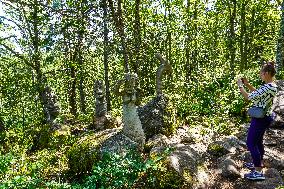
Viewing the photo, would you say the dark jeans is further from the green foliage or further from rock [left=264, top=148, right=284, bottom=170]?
the green foliage

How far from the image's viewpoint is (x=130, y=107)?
30.4 ft

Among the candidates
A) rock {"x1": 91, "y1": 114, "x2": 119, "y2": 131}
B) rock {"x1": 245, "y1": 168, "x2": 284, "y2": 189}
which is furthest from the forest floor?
rock {"x1": 91, "y1": 114, "x2": 119, "y2": 131}

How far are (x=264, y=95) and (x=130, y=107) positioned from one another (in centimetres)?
395

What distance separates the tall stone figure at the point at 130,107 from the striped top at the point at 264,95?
361 cm

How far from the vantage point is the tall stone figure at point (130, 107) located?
912 centimetres

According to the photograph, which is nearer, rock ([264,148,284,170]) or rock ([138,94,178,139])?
rock ([264,148,284,170])

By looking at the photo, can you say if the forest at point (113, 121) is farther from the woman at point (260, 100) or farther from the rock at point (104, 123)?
the woman at point (260, 100)

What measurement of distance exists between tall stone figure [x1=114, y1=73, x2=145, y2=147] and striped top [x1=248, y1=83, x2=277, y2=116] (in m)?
3.61

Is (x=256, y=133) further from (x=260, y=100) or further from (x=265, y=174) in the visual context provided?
(x=265, y=174)

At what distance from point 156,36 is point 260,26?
375 inches

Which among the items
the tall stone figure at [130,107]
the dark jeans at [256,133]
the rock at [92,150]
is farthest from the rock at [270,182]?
the tall stone figure at [130,107]

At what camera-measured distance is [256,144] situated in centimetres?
677

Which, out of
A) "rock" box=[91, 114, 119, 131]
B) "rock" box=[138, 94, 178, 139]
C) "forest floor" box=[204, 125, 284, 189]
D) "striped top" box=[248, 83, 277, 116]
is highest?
"striped top" box=[248, 83, 277, 116]

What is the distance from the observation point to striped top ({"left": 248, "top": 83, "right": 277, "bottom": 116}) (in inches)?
255
